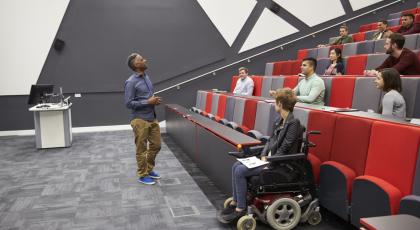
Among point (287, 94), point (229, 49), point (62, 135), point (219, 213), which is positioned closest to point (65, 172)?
point (62, 135)

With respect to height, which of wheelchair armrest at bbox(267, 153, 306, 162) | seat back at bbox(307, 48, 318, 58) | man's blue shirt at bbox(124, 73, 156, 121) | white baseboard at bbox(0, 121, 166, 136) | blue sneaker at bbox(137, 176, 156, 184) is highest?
seat back at bbox(307, 48, 318, 58)

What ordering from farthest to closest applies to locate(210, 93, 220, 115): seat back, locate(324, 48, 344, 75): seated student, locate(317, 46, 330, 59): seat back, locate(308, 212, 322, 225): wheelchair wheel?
locate(317, 46, 330, 59): seat back < locate(210, 93, 220, 115): seat back < locate(324, 48, 344, 75): seated student < locate(308, 212, 322, 225): wheelchair wheel

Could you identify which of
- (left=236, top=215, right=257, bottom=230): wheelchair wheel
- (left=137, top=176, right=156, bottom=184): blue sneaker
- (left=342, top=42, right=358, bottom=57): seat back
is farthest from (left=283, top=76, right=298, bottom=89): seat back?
(left=236, top=215, right=257, bottom=230): wheelchair wheel

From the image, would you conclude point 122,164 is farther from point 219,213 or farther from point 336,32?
point 336,32

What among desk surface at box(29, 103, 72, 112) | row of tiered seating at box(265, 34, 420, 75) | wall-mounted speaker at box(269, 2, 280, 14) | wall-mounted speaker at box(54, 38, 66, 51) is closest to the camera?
row of tiered seating at box(265, 34, 420, 75)

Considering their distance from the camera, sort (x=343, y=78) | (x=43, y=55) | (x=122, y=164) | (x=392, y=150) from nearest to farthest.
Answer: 1. (x=392, y=150)
2. (x=343, y=78)
3. (x=122, y=164)
4. (x=43, y=55)

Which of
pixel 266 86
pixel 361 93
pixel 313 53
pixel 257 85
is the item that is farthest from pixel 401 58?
pixel 313 53

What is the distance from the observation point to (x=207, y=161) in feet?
5.97

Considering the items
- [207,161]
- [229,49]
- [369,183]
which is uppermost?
[229,49]

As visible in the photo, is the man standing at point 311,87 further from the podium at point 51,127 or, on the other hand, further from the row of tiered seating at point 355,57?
the podium at point 51,127

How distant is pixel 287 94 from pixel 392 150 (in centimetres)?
40

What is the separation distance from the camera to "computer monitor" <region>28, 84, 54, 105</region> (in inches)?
106

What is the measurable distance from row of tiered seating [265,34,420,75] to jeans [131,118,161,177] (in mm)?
1303

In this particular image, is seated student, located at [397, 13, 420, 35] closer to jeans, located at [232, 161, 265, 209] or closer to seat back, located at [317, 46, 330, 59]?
seat back, located at [317, 46, 330, 59]
